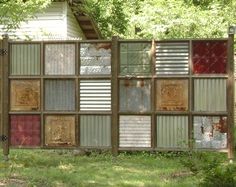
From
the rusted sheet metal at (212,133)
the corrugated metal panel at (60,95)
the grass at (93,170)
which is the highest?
the corrugated metal panel at (60,95)

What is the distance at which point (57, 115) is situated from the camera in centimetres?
1045

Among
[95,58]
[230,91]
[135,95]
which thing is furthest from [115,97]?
[230,91]

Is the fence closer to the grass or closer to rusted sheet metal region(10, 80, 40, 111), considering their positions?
rusted sheet metal region(10, 80, 40, 111)

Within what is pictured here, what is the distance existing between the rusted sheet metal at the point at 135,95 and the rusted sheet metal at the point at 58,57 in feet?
3.54

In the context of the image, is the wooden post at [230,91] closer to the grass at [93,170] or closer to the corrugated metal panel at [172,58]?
the corrugated metal panel at [172,58]

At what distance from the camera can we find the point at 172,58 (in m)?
10.2

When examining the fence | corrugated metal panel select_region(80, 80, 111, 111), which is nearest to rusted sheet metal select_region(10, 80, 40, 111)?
the fence

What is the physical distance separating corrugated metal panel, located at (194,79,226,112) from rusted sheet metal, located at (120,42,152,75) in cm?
98

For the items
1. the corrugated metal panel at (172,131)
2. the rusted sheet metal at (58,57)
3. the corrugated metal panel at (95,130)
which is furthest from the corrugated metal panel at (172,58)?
the rusted sheet metal at (58,57)

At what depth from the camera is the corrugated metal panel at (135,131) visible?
1027cm

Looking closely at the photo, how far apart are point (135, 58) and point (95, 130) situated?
1556 millimetres

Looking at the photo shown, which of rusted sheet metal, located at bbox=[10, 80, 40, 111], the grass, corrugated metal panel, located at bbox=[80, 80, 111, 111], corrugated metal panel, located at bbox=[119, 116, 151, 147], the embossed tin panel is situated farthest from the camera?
rusted sheet metal, located at bbox=[10, 80, 40, 111]

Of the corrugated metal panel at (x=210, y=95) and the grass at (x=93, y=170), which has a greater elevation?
the corrugated metal panel at (x=210, y=95)

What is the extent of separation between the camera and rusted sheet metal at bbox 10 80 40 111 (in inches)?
413
